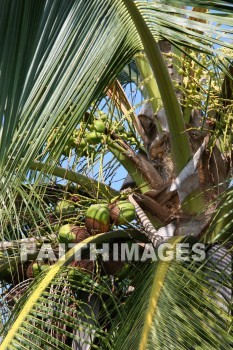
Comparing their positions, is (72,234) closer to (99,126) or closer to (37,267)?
(37,267)

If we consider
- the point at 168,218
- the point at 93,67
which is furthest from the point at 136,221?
the point at 93,67

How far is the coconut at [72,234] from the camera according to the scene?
3.11m

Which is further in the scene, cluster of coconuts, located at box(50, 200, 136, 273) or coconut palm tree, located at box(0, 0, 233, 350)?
cluster of coconuts, located at box(50, 200, 136, 273)

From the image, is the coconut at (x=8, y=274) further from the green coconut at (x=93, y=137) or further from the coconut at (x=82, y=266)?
the green coconut at (x=93, y=137)

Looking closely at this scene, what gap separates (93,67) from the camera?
240 centimetres

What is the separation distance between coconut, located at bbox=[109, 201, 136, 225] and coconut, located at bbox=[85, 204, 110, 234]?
35 millimetres

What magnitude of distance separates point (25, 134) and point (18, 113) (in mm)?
72

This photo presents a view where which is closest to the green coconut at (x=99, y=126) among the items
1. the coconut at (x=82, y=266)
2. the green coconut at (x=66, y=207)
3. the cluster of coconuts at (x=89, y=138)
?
the cluster of coconuts at (x=89, y=138)

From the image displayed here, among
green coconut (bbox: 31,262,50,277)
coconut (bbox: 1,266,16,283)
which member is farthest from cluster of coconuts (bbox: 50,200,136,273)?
coconut (bbox: 1,266,16,283)

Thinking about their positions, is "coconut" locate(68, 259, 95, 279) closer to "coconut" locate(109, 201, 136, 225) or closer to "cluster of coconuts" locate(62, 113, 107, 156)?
"coconut" locate(109, 201, 136, 225)

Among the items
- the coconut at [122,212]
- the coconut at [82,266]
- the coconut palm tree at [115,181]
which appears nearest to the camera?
the coconut palm tree at [115,181]

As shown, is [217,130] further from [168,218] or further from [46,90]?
[46,90]

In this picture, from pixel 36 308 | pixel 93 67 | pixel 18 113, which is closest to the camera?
pixel 18 113

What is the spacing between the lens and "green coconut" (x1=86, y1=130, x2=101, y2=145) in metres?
3.29
